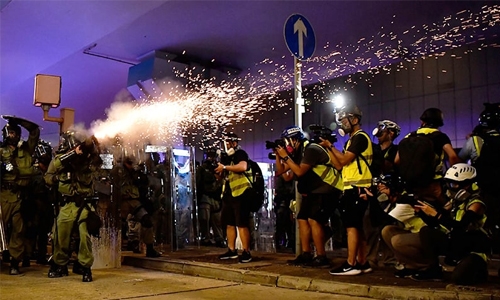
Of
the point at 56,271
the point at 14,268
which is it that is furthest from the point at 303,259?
the point at 14,268

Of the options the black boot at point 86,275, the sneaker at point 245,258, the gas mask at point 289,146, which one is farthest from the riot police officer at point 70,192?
the gas mask at point 289,146

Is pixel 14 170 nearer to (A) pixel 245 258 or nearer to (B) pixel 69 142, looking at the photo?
(B) pixel 69 142

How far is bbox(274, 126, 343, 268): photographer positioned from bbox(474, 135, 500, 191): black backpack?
1.76m

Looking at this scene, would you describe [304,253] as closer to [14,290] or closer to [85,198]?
[85,198]

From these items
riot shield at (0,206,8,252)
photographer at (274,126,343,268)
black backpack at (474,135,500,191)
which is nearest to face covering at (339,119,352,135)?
photographer at (274,126,343,268)

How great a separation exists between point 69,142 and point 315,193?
3401 millimetres

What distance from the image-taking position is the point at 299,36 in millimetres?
7262

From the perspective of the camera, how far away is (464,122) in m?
11.4

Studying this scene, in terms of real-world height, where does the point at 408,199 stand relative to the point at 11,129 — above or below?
below

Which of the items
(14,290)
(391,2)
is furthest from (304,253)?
(391,2)

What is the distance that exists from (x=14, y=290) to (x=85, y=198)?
4.86ft

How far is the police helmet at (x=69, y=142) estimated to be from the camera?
680cm

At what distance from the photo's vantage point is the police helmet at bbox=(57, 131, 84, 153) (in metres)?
6.80

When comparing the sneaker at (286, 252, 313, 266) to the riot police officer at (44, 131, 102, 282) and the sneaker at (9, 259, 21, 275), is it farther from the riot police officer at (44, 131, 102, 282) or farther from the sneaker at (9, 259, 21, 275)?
the sneaker at (9, 259, 21, 275)
